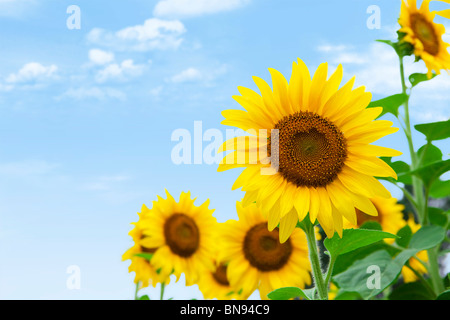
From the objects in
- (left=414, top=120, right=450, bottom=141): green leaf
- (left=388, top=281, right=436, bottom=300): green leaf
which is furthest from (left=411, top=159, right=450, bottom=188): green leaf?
(left=388, top=281, right=436, bottom=300): green leaf

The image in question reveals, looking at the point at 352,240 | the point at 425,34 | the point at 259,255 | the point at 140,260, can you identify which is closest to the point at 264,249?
the point at 259,255

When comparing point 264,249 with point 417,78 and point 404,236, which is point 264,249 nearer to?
point 404,236

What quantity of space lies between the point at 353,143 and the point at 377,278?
65 cm

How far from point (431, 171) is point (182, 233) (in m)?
1.67

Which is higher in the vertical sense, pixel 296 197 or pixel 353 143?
pixel 353 143

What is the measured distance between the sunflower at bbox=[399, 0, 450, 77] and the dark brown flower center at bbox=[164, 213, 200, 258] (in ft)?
5.61

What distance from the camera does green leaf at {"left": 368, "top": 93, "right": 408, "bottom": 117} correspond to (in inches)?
89.4

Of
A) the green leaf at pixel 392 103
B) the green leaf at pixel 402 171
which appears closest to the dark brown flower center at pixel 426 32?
the green leaf at pixel 392 103

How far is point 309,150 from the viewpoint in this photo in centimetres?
144

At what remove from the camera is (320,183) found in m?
1.44

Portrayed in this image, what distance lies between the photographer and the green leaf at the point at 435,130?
226 cm

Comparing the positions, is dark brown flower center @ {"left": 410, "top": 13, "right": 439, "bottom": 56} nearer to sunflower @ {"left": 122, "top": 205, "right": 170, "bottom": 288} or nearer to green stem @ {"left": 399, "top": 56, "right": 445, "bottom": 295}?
green stem @ {"left": 399, "top": 56, "right": 445, "bottom": 295}
